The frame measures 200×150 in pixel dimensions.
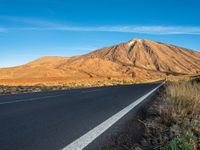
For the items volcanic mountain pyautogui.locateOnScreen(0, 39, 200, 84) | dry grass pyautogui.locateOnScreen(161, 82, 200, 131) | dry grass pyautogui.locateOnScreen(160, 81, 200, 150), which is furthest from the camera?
volcanic mountain pyautogui.locateOnScreen(0, 39, 200, 84)

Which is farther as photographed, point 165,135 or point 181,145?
point 165,135

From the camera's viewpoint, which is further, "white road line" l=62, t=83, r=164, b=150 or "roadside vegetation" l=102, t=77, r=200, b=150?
"white road line" l=62, t=83, r=164, b=150

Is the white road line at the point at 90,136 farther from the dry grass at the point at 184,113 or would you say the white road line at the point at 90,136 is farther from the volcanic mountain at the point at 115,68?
the volcanic mountain at the point at 115,68

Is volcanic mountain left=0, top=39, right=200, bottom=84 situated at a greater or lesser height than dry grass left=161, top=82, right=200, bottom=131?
greater

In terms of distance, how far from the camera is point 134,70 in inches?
5704

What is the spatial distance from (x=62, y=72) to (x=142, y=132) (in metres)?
111

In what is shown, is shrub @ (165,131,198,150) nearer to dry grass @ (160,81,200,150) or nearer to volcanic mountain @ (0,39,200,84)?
dry grass @ (160,81,200,150)

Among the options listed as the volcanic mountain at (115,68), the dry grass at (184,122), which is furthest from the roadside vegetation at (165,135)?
the volcanic mountain at (115,68)

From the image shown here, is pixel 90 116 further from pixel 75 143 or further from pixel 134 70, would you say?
pixel 134 70

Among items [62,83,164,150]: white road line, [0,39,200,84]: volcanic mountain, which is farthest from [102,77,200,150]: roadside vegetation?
[0,39,200,84]: volcanic mountain

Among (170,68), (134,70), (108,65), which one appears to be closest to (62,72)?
(108,65)

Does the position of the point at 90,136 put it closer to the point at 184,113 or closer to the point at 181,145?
the point at 181,145

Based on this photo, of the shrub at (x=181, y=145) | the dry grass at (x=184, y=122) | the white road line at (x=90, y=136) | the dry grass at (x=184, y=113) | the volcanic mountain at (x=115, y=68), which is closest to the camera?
the shrub at (x=181, y=145)

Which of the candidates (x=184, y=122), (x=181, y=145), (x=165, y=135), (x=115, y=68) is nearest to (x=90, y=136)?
(x=165, y=135)
